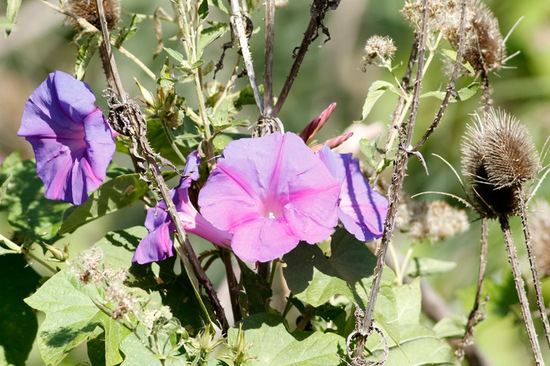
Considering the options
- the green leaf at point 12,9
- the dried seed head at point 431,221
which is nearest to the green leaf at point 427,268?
the dried seed head at point 431,221

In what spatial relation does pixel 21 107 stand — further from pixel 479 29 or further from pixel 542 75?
pixel 479 29

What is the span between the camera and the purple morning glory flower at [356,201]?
24.8 inches

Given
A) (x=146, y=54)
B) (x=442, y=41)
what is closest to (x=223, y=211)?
(x=442, y=41)

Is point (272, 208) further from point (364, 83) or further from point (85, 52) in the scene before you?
point (364, 83)

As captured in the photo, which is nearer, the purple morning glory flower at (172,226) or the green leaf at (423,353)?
the purple morning glory flower at (172,226)

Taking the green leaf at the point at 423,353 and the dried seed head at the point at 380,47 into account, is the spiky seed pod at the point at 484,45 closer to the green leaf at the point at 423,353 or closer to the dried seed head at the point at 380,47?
the dried seed head at the point at 380,47

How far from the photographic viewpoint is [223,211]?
0.60 metres

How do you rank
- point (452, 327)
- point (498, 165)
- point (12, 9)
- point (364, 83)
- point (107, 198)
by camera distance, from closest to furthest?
point (12, 9), point (498, 165), point (107, 198), point (452, 327), point (364, 83)

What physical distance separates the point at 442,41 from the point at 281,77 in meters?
1.74

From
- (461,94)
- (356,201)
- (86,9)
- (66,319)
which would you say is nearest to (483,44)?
(461,94)

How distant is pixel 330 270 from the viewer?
65cm

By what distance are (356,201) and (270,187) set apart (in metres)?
0.11

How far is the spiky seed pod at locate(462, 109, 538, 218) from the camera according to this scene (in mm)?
636

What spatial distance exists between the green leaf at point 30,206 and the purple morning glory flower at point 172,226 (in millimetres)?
235
